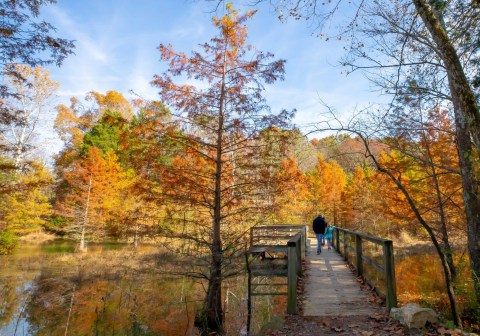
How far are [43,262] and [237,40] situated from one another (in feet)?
60.7

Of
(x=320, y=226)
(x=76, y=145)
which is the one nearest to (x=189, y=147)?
(x=320, y=226)

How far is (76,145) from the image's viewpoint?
122ft

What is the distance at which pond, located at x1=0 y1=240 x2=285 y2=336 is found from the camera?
9805 millimetres

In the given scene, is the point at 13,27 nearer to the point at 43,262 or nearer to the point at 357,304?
the point at 357,304

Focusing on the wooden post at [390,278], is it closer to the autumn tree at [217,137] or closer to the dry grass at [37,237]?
the autumn tree at [217,137]

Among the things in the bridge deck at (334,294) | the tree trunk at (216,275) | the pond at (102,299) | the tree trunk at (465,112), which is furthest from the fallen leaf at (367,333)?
the tree trunk at (216,275)

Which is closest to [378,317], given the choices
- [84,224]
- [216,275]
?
[216,275]

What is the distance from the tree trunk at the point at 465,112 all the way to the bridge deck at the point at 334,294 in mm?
2321

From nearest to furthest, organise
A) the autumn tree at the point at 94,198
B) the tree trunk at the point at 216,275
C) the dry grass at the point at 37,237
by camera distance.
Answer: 1. the tree trunk at the point at 216,275
2. the autumn tree at the point at 94,198
3. the dry grass at the point at 37,237

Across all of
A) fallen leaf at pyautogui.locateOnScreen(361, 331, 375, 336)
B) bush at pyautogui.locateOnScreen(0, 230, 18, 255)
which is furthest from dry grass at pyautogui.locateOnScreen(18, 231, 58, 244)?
fallen leaf at pyautogui.locateOnScreen(361, 331, 375, 336)

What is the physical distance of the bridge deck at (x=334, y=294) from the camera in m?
5.63

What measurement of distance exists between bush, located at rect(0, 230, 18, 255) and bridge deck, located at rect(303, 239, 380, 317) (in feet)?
69.1

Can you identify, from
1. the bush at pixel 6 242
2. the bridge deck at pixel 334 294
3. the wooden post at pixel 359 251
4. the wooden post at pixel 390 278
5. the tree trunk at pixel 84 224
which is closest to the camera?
the wooden post at pixel 390 278

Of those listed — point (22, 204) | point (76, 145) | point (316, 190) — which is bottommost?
point (22, 204)
